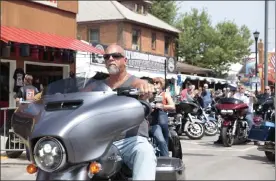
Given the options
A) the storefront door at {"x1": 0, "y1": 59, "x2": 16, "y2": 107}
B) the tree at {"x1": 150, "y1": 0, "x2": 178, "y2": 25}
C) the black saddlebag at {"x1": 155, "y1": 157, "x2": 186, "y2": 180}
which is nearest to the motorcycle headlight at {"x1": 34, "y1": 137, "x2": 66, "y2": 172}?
the black saddlebag at {"x1": 155, "y1": 157, "x2": 186, "y2": 180}

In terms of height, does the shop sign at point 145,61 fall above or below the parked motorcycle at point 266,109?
above

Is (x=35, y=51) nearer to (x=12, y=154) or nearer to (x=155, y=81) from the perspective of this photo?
(x=12, y=154)

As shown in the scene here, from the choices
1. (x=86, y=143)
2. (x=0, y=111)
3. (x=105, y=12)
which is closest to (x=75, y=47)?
(x=0, y=111)

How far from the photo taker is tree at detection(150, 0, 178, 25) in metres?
37.1

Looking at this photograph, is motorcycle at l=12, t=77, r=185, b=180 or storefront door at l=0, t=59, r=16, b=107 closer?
motorcycle at l=12, t=77, r=185, b=180

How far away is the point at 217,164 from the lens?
24.7 feet

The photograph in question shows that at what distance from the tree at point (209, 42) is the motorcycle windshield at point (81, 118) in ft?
116

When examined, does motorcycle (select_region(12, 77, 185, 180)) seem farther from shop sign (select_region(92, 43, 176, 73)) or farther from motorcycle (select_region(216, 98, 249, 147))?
shop sign (select_region(92, 43, 176, 73))

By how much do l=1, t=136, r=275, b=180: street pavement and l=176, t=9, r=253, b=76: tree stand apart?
28505 mm

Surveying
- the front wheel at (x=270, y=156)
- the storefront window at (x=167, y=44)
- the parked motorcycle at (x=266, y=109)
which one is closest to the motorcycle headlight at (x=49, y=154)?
the front wheel at (x=270, y=156)

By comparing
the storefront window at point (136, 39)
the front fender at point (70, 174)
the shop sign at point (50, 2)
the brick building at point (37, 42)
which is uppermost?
the storefront window at point (136, 39)

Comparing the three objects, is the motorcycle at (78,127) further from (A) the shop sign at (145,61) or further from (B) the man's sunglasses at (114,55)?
(A) the shop sign at (145,61)

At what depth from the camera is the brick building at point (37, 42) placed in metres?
11.5

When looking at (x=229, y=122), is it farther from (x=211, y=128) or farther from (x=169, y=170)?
(x=169, y=170)
